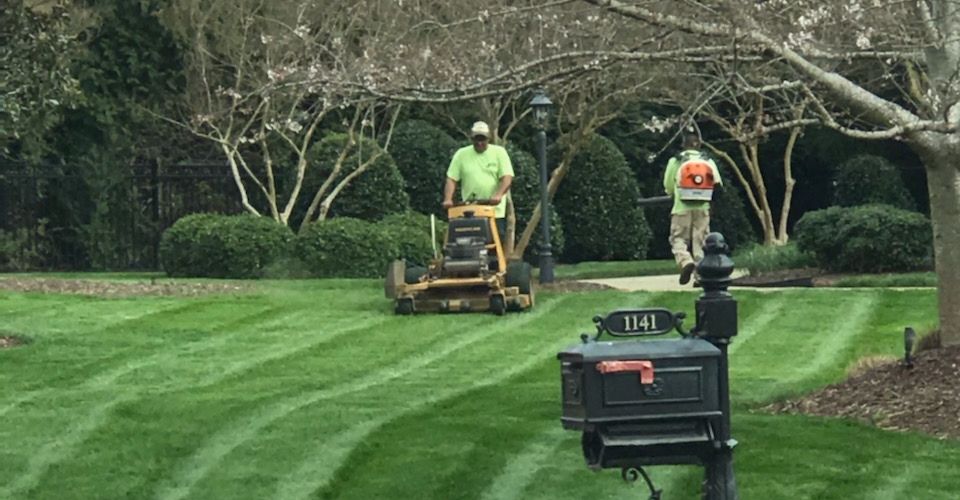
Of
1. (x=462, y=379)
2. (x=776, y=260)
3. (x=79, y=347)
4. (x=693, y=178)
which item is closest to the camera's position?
(x=462, y=379)

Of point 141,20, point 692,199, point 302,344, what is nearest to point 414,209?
point 141,20

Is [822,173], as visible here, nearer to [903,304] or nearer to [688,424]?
[903,304]

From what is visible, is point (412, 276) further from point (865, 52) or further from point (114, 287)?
point (865, 52)

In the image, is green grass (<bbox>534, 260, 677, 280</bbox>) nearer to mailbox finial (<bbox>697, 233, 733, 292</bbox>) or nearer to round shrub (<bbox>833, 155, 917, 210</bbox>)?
round shrub (<bbox>833, 155, 917, 210</bbox>)

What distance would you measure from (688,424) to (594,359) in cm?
43

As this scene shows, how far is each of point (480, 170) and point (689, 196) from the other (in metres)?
2.07

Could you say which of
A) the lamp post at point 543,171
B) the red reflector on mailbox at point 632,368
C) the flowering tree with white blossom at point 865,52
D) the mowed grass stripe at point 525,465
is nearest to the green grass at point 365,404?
the mowed grass stripe at point 525,465

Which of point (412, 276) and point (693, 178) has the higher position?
point (693, 178)

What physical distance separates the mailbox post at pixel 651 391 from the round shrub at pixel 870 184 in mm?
21767

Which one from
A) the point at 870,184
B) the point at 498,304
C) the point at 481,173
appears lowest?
the point at 498,304

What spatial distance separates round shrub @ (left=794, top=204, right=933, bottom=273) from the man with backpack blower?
4.75 m

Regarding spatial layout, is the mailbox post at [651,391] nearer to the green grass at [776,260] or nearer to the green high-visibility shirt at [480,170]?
the green high-visibility shirt at [480,170]

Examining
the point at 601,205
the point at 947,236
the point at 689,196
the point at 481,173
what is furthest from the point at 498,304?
the point at 601,205

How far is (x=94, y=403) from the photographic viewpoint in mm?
10539
